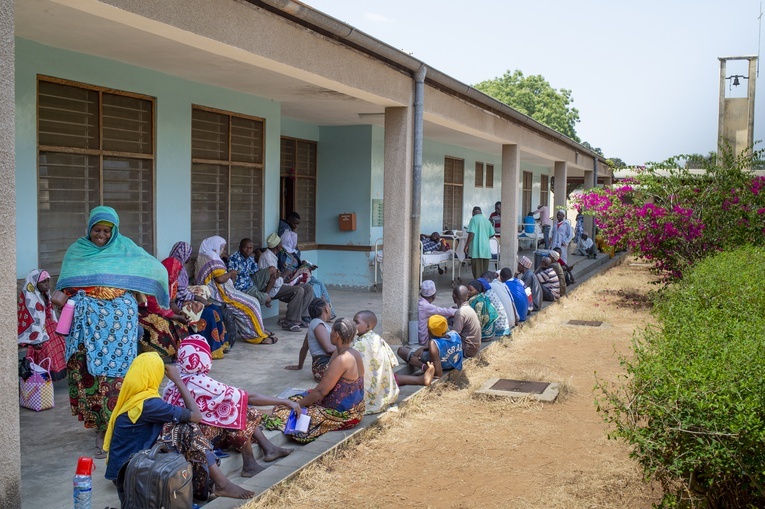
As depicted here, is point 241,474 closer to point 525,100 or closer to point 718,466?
point 718,466

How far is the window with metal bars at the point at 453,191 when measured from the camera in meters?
18.0

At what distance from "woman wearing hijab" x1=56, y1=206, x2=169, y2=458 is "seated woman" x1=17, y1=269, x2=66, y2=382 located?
109cm

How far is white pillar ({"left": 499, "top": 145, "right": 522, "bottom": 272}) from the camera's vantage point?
44.0 ft

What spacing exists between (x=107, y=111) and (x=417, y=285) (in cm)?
383

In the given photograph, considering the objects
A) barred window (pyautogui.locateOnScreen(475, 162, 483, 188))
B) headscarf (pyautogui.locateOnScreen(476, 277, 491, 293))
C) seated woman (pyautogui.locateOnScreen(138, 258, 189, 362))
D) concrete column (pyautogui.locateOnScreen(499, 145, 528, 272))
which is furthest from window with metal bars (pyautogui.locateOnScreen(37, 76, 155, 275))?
barred window (pyautogui.locateOnScreen(475, 162, 483, 188))

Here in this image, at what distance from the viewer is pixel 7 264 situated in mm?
3621

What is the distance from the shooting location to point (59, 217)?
735cm

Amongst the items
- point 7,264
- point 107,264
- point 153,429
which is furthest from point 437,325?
point 7,264

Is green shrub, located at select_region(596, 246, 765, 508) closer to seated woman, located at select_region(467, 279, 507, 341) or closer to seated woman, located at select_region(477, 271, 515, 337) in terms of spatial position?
seated woman, located at select_region(467, 279, 507, 341)

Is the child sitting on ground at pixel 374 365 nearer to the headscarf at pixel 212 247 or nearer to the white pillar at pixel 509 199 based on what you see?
the headscarf at pixel 212 247

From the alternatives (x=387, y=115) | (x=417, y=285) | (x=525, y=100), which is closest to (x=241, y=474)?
(x=417, y=285)

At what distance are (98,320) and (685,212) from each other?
9946 millimetres

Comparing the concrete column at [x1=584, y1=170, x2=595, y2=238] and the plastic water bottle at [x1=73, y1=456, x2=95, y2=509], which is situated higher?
the concrete column at [x1=584, y1=170, x2=595, y2=238]

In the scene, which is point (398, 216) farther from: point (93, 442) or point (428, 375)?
point (93, 442)
